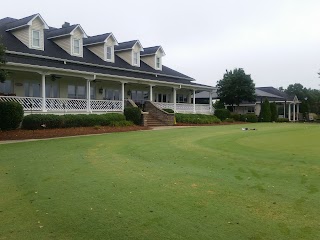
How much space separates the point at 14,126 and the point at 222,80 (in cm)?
3208

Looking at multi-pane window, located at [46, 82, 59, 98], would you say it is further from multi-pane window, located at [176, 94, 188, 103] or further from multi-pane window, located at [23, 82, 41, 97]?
multi-pane window, located at [176, 94, 188, 103]

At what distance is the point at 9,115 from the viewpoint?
19281 mm

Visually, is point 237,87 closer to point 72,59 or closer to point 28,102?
point 72,59

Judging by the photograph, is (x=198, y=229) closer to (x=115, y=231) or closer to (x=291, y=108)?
(x=115, y=231)

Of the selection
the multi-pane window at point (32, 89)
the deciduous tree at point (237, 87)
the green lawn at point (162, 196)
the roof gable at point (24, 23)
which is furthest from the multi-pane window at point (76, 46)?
the deciduous tree at point (237, 87)

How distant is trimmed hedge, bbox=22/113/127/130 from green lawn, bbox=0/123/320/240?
9707 mm

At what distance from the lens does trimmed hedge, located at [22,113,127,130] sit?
2053 cm

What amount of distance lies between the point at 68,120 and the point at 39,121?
2.15 m

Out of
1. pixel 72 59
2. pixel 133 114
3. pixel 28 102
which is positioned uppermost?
pixel 72 59

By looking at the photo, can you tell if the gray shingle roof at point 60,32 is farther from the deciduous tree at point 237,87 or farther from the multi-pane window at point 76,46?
the deciduous tree at point 237,87

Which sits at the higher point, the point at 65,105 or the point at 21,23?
the point at 21,23

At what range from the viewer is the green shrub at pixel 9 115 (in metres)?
19.2

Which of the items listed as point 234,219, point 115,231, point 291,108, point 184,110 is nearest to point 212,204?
point 234,219

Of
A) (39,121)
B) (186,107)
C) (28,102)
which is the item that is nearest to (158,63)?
(186,107)
